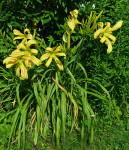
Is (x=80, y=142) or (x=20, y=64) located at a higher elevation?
(x=20, y=64)

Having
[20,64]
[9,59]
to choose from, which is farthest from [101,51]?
[9,59]

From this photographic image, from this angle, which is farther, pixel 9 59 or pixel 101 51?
pixel 101 51

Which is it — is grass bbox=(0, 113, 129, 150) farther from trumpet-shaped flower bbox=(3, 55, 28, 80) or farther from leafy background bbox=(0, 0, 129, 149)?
trumpet-shaped flower bbox=(3, 55, 28, 80)

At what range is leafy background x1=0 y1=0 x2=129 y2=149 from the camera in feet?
8.03

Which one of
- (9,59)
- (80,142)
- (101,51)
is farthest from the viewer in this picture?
(101,51)

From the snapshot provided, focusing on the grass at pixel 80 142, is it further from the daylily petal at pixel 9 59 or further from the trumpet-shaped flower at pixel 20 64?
the daylily petal at pixel 9 59

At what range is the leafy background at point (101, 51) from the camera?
2447mm

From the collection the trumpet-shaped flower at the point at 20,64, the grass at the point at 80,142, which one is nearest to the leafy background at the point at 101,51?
the grass at the point at 80,142

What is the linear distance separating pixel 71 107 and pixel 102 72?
0.66 metres

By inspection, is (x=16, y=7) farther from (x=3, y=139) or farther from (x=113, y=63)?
(x=3, y=139)

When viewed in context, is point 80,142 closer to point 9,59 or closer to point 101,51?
point 101,51

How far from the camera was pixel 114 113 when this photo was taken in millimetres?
2779

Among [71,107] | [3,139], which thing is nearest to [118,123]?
[71,107]

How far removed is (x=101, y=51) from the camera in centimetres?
262
